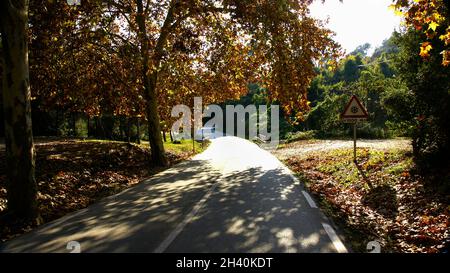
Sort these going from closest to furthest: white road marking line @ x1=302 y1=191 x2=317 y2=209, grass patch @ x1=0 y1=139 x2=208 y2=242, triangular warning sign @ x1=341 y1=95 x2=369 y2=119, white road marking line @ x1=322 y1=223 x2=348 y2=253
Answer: white road marking line @ x1=322 y1=223 x2=348 y2=253 → white road marking line @ x1=302 y1=191 x2=317 y2=209 → grass patch @ x1=0 y1=139 x2=208 y2=242 → triangular warning sign @ x1=341 y1=95 x2=369 y2=119

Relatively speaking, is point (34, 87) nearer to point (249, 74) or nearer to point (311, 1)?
point (249, 74)

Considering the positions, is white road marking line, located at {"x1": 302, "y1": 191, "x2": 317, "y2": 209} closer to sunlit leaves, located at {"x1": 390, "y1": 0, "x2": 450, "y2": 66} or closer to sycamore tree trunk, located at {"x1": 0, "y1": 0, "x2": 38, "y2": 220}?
sunlit leaves, located at {"x1": 390, "y1": 0, "x2": 450, "y2": 66}

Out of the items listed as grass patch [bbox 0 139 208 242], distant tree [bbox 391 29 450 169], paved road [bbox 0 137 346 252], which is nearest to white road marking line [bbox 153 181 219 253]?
paved road [bbox 0 137 346 252]

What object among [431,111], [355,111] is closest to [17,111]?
[431,111]

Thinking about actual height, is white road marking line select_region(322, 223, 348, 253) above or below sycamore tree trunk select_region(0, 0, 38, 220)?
below

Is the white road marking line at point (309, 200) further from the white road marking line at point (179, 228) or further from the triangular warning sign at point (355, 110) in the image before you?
the triangular warning sign at point (355, 110)

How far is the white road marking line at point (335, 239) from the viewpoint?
518cm

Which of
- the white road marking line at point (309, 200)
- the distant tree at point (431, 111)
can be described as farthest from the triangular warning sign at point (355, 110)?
the white road marking line at point (309, 200)

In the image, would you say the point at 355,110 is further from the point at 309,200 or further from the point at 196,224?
the point at 196,224

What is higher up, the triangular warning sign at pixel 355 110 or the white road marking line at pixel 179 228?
the triangular warning sign at pixel 355 110

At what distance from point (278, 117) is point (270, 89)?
44518mm

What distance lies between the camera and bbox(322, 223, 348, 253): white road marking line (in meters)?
5.18

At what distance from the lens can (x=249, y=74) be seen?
18.0 metres

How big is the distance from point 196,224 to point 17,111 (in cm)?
410
